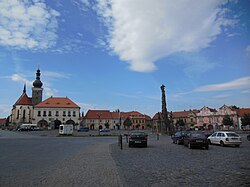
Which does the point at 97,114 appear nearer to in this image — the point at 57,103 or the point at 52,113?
the point at 57,103

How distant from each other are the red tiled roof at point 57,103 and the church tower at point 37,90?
40.4ft

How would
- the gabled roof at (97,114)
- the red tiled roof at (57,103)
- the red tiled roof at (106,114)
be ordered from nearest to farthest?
the red tiled roof at (57,103) < the gabled roof at (97,114) < the red tiled roof at (106,114)

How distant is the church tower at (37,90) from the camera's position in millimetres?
124500

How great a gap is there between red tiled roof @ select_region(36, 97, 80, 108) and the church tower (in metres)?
12.3

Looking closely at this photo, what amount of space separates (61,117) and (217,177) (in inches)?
4207

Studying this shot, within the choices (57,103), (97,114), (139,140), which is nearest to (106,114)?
(97,114)

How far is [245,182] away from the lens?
7863mm

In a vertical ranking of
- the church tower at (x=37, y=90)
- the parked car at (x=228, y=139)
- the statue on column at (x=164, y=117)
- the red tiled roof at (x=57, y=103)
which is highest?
the church tower at (x=37, y=90)

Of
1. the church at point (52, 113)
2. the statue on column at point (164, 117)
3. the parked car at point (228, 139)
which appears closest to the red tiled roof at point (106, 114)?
the church at point (52, 113)

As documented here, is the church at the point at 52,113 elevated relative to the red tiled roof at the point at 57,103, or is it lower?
lower

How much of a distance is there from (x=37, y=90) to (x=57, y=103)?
1900 centimetres

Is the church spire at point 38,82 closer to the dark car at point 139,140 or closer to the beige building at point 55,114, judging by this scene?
the beige building at point 55,114

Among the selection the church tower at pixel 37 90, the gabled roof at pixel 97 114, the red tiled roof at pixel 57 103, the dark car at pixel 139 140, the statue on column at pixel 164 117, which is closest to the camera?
the dark car at pixel 139 140

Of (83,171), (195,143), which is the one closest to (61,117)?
(195,143)
